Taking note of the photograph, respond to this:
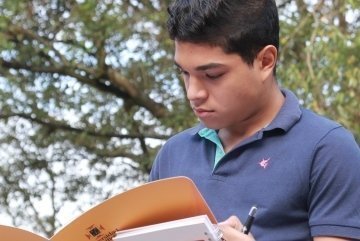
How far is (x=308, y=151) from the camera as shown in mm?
1736

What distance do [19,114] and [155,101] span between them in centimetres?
113

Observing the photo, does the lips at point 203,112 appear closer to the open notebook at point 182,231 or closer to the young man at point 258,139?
the young man at point 258,139

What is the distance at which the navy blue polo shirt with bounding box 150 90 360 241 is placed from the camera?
1693 mm

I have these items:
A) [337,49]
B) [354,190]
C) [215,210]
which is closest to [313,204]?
[354,190]

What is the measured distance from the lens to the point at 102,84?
23.1ft

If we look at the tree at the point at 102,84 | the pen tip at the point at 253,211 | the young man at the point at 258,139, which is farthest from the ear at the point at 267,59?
the tree at the point at 102,84

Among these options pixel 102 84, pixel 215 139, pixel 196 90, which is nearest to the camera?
pixel 196 90

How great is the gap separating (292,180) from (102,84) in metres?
5.40

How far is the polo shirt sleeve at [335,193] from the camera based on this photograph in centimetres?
168

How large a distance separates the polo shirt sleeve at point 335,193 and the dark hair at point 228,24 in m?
0.27

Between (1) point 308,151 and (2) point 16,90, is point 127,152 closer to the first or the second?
(2) point 16,90

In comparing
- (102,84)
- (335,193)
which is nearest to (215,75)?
(335,193)

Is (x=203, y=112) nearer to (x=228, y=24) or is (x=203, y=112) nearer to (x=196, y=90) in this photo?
(x=196, y=90)

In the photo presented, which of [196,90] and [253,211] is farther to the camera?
[196,90]
